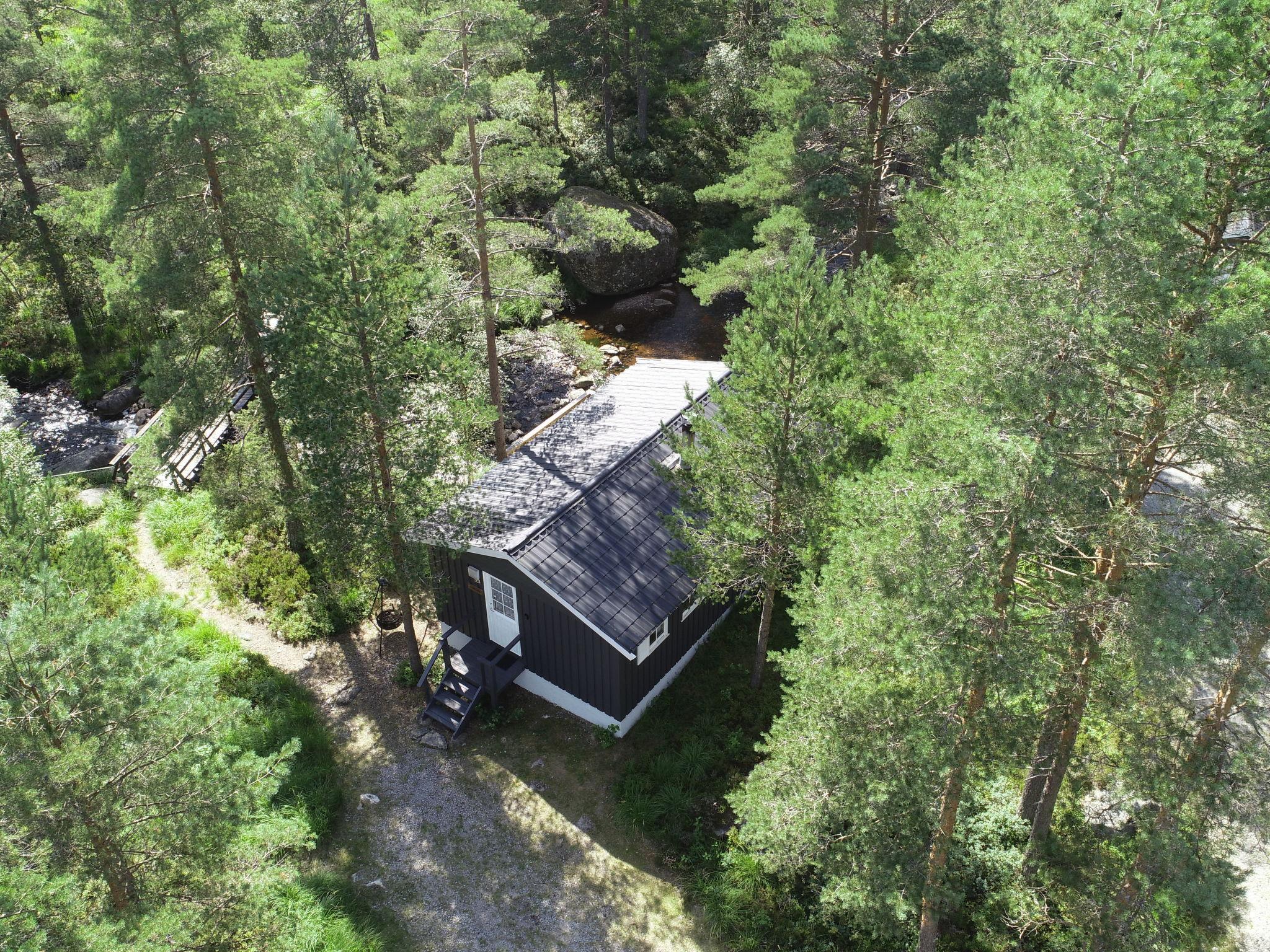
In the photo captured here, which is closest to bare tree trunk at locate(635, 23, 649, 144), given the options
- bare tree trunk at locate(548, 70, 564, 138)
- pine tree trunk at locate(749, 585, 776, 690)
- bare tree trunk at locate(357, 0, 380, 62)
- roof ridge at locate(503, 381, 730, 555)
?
bare tree trunk at locate(548, 70, 564, 138)

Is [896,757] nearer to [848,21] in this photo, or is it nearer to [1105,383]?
[1105,383]

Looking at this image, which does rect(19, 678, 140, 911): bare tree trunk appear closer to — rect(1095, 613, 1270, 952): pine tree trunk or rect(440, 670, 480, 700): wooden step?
rect(440, 670, 480, 700): wooden step

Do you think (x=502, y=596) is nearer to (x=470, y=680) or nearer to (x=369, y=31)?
(x=470, y=680)

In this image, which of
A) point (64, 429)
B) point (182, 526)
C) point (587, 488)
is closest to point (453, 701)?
point (587, 488)

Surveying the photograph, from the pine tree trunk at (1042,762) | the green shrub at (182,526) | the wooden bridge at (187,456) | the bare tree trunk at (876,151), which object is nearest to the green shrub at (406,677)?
the green shrub at (182,526)

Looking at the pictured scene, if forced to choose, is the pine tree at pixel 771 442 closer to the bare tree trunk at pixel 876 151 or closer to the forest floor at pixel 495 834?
the forest floor at pixel 495 834

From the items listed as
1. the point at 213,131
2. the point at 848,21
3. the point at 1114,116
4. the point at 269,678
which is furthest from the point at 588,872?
the point at 848,21
